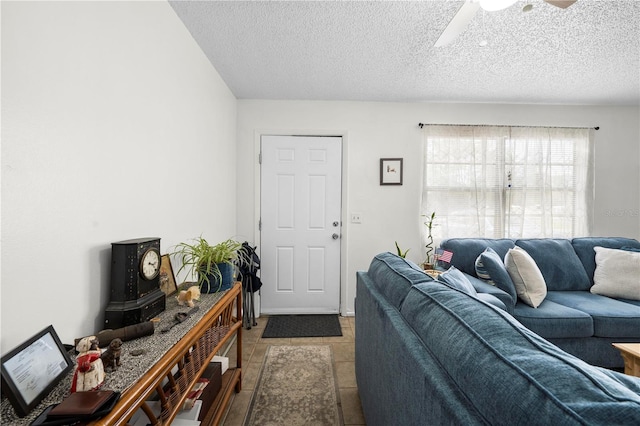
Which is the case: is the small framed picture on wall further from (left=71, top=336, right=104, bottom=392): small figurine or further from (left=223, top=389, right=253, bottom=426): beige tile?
(left=71, top=336, right=104, bottom=392): small figurine

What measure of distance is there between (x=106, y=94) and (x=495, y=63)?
2730 mm

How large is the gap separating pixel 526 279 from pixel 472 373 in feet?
6.73

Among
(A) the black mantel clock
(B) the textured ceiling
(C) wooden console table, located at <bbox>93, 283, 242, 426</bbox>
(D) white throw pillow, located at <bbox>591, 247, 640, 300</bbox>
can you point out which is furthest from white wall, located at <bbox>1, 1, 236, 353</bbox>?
(D) white throw pillow, located at <bbox>591, 247, 640, 300</bbox>

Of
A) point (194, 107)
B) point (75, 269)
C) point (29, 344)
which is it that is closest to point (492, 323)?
point (29, 344)

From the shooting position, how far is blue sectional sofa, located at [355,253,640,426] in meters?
0.48

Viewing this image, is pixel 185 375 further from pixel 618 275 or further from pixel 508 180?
pixel 508 180

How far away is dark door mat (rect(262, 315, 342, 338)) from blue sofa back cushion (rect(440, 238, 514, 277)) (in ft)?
4.46

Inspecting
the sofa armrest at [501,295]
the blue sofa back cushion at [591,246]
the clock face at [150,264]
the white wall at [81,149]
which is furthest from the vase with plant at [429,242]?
the clock face at [150,264]

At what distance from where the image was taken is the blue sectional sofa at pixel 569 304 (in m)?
2.03

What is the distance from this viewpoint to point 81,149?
106cm

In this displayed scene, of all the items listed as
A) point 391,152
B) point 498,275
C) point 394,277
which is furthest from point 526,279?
point 391,152

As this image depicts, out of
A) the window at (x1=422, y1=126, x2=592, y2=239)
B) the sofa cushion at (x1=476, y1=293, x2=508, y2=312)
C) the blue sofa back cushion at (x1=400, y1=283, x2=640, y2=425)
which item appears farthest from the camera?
the window at (x1=422, y1=126, x2=592, y2=239)

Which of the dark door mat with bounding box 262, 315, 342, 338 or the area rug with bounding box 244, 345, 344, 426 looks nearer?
the area rug with bounding box 244, 345, 344, 426

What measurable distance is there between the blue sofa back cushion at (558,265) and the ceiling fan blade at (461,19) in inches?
82.9
